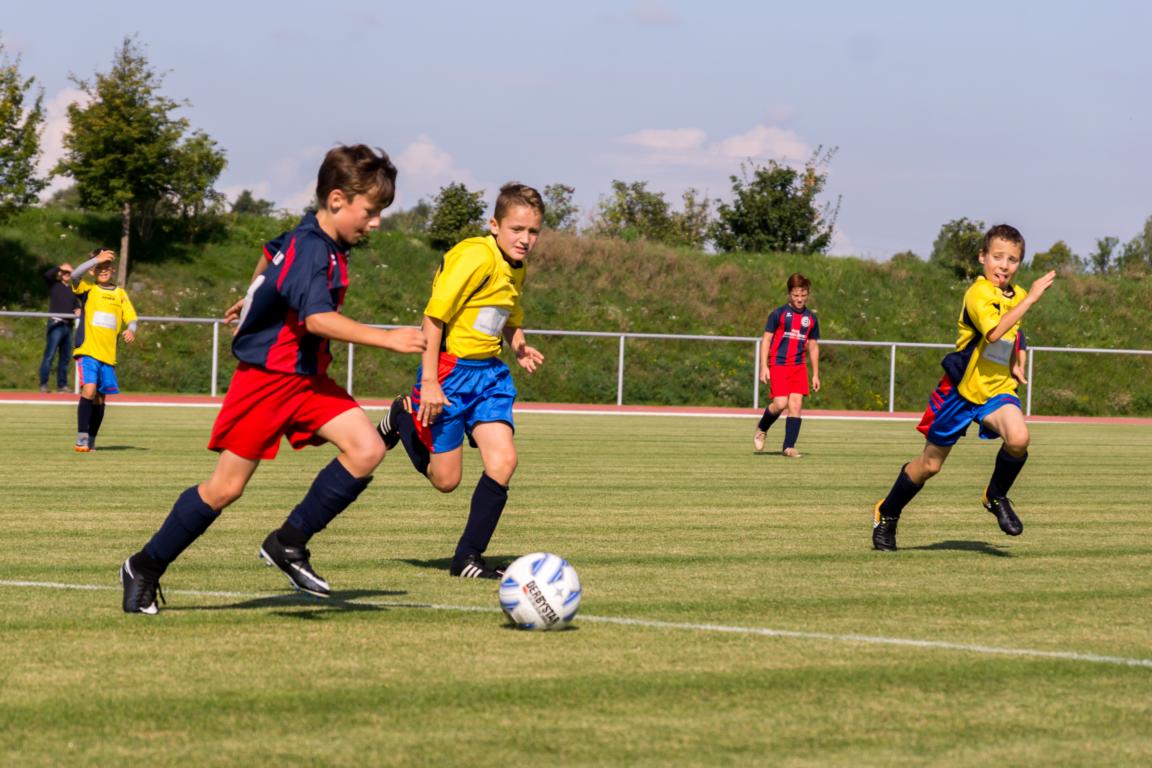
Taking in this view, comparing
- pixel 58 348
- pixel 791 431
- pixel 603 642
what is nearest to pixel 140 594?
pixel 603 642

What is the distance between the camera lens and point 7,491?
37.9 feet

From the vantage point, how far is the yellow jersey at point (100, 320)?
1608cm

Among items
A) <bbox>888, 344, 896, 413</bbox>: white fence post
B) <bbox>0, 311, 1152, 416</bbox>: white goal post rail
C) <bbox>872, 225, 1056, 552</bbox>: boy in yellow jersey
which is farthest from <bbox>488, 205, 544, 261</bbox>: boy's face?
<bbox>888, 344, 896, 413</bbox>: white fence post

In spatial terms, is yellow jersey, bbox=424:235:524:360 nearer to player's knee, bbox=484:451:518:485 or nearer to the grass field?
player's knee, bbox=484:451:518:485

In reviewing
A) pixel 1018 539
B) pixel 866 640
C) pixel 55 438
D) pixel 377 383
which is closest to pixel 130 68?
pixel 377 383

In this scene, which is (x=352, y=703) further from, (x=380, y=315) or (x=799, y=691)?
(x=380, y=315)

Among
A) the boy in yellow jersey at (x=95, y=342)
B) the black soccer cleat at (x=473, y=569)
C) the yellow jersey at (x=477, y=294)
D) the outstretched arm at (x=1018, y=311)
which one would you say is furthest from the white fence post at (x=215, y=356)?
the black soccer cleat at (x=473, y=569)

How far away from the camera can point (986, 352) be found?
8.97 metres

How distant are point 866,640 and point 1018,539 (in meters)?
4.32

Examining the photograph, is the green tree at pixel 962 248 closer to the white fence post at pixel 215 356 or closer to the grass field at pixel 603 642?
the white fence post at pixel 215 356

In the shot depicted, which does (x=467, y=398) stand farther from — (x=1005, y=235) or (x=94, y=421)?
(x=94, y=421)

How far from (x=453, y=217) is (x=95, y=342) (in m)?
31.1

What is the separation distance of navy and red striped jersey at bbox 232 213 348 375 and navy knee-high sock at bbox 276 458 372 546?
1.56 ft

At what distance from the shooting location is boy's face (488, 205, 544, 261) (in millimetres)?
7629
